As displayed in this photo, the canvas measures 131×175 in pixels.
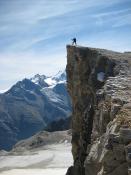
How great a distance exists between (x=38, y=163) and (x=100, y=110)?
4723 inches

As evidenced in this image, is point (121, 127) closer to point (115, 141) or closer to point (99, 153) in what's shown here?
point (115, 141)

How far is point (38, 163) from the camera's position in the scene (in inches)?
5733

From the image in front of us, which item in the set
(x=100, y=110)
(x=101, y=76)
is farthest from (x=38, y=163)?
(x=100, y=110)

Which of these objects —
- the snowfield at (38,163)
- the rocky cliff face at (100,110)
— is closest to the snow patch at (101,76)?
the rocky cliff face at (100,110)

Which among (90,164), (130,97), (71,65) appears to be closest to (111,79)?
(130,97)

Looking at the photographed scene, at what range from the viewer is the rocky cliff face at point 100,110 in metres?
19.5

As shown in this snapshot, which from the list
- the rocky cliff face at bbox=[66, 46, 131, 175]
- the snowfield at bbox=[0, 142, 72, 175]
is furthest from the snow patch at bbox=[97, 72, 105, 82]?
the snowfield at bbox=[0, 142, 72, 175]

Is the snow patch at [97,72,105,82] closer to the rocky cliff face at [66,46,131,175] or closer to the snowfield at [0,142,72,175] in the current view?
the rocky cliff face at [66,46,131,175]

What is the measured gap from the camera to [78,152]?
1697 inches

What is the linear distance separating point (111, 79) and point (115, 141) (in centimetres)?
1257

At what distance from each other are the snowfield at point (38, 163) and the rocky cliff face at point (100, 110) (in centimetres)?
7348

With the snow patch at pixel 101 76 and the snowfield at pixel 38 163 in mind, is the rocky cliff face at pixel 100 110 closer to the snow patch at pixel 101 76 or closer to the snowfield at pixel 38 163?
the snow patch at pixel 101 76

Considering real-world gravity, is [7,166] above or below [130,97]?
below

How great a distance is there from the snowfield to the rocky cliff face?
73485 mm
